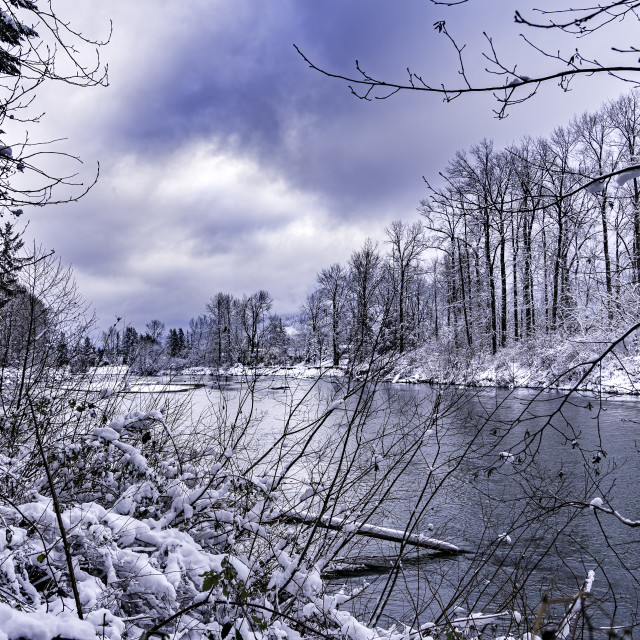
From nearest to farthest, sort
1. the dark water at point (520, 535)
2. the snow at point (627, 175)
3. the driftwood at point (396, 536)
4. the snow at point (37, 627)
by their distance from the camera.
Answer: the snow at point (37, 627) < the snow at point (627, 175) < the dark water at point (520, 535) < the driftwood at point (396, 536)

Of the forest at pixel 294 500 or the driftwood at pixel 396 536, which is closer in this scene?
the forest at pixel 294 500

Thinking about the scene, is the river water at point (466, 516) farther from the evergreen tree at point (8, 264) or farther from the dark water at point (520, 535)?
the evergreen tree at point (8, 264)

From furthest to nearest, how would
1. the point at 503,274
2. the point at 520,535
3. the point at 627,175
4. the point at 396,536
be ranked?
the point at 503,274
the point at 396,536
the point at 520,535
the point at 627,175

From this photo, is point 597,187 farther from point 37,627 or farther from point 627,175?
Answer: point 37,627

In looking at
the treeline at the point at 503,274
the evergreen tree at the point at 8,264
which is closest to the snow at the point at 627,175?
the treeline at the point at 503,274

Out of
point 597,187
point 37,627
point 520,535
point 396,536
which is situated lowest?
point 396,536

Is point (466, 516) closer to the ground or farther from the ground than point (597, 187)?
closer to the ground

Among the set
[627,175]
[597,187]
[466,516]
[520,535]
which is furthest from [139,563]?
[466,516]

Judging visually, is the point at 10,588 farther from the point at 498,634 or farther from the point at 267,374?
the point at 498,634

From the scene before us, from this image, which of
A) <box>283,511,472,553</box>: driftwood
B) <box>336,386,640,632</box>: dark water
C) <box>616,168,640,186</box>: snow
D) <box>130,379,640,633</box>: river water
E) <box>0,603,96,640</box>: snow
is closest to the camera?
<box>0,603,96,640</box>: snow

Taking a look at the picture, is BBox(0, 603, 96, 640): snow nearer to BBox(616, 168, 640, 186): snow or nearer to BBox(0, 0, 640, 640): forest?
BBox(0, 0, 640, 640): forest

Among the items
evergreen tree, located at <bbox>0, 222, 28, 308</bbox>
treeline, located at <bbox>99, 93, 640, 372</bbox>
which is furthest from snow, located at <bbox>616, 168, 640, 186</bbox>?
evergreen tree, located at <bbox>0, 222, 28, 308</bbox>

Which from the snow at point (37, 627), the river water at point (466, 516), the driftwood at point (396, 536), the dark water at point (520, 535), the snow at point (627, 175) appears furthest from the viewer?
the driftwood at point (396, 536)

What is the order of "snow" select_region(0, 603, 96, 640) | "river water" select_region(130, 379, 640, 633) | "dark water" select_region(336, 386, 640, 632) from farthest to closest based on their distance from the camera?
"river water" select_region(130, 379, 640, 633)
"dark water" select_region(336, 386, 640, 632)
"snow" select_region(0, 603, 96, 640)
